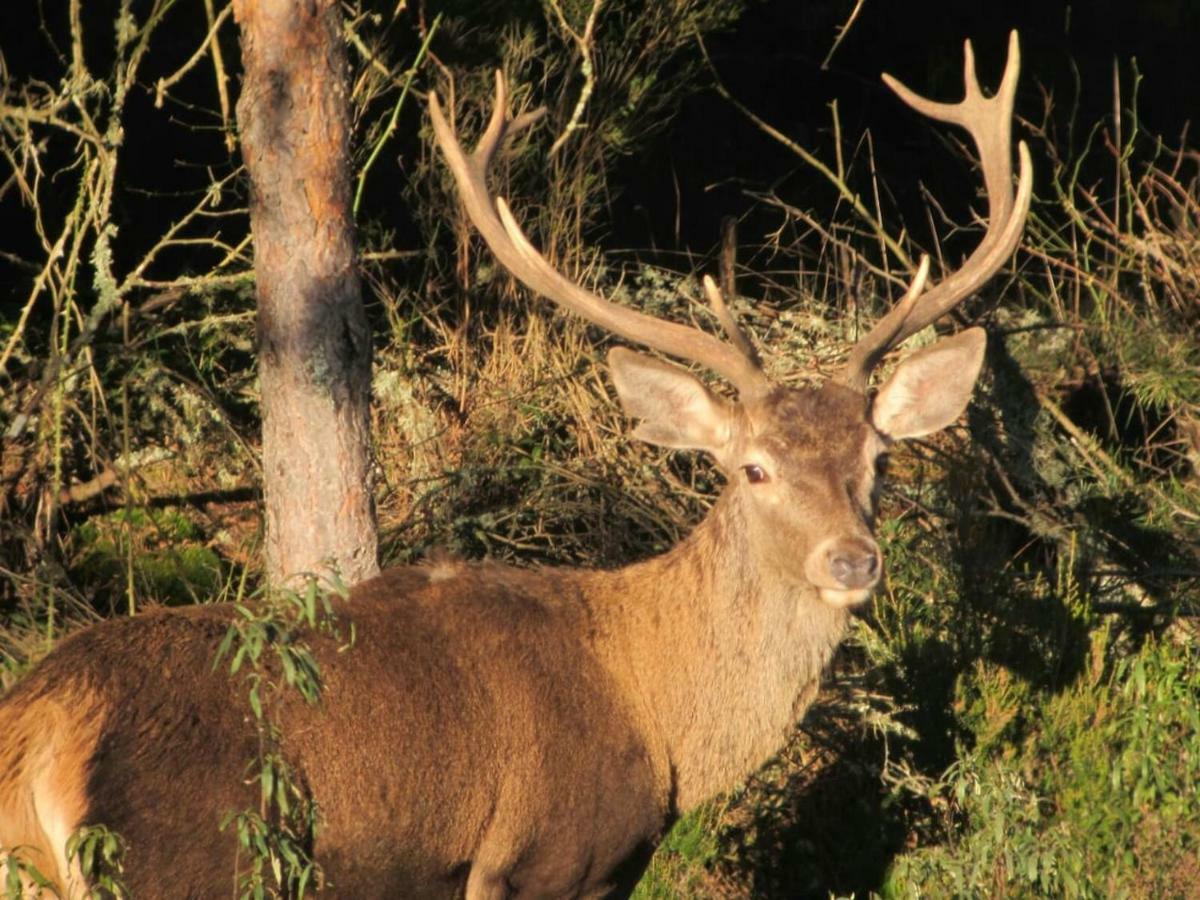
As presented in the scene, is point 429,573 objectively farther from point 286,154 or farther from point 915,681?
point 915,681

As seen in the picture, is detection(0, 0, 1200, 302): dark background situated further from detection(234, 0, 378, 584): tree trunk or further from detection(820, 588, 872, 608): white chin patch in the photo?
detection(820, 588, 872, 608): white chin patch

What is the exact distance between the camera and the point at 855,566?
4.92 metres

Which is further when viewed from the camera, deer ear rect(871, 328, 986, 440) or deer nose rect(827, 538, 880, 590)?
deer ear rect(871, 328, 986, 440)

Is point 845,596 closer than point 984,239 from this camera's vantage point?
Yes

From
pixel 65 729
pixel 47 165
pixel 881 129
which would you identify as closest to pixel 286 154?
pixel 65 729

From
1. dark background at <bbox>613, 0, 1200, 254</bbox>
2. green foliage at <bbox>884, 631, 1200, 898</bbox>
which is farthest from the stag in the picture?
dark background at <bbox>613, 0, 1200, 254</bbox>

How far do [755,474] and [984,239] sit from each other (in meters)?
1.15

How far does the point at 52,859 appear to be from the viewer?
3.99 m

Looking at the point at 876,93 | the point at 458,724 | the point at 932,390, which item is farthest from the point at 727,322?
the point at 876,93

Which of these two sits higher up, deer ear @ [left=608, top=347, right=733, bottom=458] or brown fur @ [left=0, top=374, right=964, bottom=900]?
deer ear @ [left=608, top=347, right=733, bottom=458]

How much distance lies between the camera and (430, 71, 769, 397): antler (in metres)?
5.43

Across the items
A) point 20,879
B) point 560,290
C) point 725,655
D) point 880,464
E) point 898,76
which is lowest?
point 725,655

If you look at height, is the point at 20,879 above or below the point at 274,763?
below

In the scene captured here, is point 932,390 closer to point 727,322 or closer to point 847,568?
point 727,322
